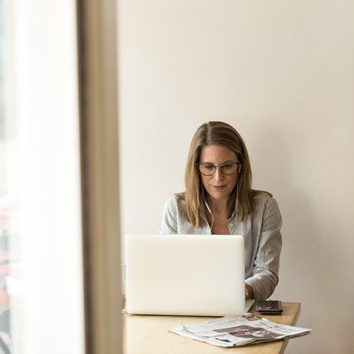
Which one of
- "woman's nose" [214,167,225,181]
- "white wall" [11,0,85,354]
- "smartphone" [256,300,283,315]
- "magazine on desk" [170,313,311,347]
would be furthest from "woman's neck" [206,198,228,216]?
"white wall" [11,0,85,354]

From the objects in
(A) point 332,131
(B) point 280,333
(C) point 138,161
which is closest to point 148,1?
(C) point 138,161

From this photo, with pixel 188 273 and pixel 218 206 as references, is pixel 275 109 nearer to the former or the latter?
pixel 218 206

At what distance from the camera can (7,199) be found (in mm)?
903

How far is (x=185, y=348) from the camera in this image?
2.21 meters

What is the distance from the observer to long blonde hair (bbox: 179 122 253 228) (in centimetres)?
315

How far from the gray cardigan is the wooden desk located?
1.24 feet

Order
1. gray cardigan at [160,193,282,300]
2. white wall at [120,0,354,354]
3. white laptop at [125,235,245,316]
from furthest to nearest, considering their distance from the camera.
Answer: white wall at [120,0,354,354], gray cardigan at [160,193,282,300], white laptop at [125,235,245,316]

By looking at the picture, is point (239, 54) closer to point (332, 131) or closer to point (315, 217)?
point (332, 131)

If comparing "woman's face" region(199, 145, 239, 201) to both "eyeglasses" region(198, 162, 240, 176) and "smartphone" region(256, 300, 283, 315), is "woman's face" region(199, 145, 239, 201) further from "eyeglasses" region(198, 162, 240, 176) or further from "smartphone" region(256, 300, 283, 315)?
"smartphone" region(256, 300, 283, 315)

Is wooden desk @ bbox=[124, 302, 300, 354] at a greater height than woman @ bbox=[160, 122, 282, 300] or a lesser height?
lesser

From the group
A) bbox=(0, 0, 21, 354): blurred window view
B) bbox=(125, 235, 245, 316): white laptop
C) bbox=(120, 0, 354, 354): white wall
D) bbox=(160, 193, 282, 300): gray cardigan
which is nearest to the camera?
bbox=(0, 0, 21, 354): blurred window view

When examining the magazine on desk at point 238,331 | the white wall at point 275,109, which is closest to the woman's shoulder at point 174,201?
the white wall at point 275,109

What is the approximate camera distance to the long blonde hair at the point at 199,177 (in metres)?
3.15

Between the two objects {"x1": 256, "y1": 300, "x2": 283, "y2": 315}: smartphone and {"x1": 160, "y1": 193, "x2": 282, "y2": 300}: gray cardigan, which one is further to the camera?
{"x1": 160, "y1": 193, "x2": 282, "y2": 300}: gray cardigan
